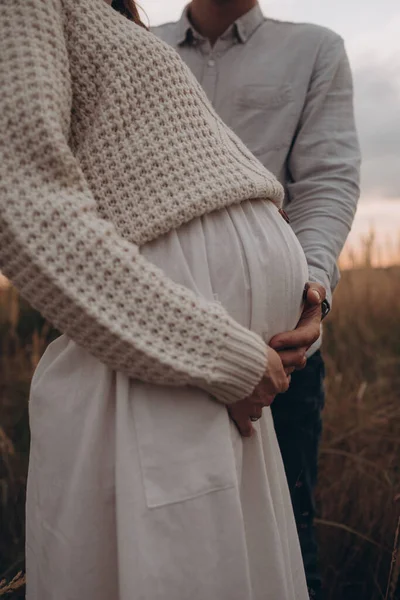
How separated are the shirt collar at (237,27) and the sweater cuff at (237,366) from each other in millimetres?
1296

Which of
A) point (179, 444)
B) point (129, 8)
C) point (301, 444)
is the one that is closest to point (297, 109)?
point (129, 8)

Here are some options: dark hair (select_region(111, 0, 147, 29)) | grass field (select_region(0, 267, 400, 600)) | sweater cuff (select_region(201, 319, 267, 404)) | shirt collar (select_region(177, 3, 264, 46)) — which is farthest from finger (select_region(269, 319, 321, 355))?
shirt collar (select_region(177, 3, 264, 46))

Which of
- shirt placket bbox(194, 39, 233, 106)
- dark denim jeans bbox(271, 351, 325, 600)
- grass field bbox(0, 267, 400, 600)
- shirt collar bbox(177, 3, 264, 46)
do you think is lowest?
grass field bbox(0, 267, 400, 600)

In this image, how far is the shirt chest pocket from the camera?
1922 millimetres

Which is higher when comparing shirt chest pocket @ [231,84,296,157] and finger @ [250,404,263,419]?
shirt chest pocket @ [231,84,296,157]

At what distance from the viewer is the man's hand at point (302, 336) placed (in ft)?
4.15

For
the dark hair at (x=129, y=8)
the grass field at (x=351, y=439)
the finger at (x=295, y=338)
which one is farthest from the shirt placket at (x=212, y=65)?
the grass field at (x=351, y=439)

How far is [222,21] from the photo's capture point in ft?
6.66

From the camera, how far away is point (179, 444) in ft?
3.51

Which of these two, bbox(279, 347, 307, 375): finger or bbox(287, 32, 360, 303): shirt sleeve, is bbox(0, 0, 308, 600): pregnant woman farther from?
bbox(287, 32, 360, 303): shirt sleeve

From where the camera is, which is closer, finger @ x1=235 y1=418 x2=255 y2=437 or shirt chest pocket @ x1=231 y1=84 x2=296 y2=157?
finger @ x1=235 y1=418 x2=255 y2=437

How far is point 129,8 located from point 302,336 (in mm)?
868

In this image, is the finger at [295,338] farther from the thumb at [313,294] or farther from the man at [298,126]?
the man at [298,126]

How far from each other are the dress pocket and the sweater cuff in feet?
0.14
